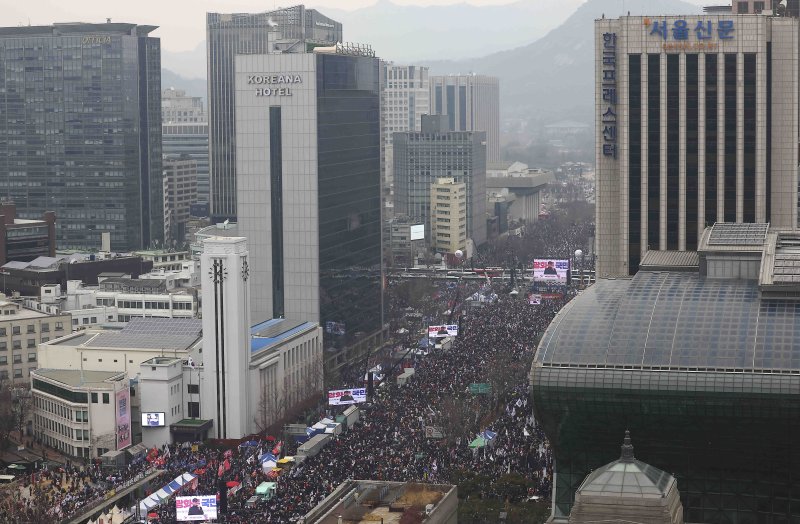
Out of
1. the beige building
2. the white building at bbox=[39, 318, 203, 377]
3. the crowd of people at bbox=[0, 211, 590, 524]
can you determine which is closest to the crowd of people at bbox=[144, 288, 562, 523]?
the crowd of people at bbox=[0, 211, 590, 524]

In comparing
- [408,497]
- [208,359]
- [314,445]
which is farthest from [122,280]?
[408,497]

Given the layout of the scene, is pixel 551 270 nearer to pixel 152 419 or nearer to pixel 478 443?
pixel 152 419

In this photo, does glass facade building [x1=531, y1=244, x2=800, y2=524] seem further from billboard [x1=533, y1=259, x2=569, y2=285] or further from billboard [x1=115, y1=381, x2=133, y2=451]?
billboard [x1=533, y1=259, x2=569, y2=285]

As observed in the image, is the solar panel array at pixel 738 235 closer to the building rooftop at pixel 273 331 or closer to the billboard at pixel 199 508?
the billboard at pixel 199 508

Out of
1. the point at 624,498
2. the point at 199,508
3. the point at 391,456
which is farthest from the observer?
the point at 391,456

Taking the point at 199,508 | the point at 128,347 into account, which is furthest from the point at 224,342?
the point at 199,508

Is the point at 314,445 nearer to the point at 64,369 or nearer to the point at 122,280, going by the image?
the point at 64,369

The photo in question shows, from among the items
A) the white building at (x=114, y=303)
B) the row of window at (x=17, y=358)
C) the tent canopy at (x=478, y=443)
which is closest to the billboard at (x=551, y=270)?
the white building at (x=114, y=303)
